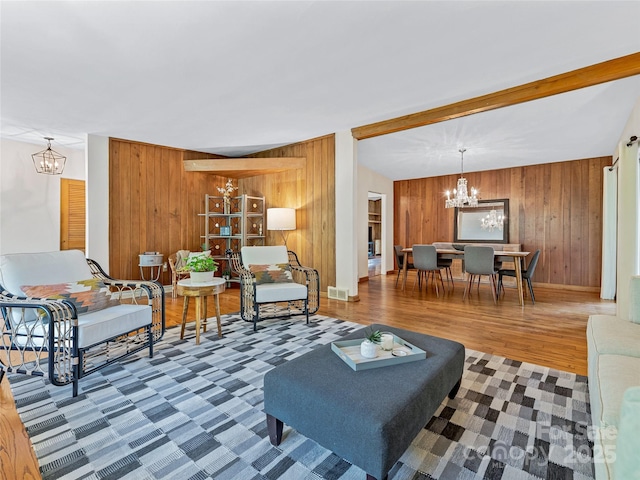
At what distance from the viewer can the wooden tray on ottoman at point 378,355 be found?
1566mm

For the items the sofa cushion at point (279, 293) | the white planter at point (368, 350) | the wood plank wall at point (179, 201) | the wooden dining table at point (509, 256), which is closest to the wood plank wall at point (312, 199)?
the wood plank wall at point (179, 201)

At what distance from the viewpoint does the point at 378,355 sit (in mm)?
1670

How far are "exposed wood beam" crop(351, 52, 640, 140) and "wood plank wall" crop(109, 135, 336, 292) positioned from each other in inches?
40.6

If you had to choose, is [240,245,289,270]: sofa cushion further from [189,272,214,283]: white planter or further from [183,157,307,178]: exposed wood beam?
[183,157,307,178]: exposed wood beam

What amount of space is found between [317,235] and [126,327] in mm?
3240

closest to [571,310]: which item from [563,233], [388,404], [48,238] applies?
[563,233]

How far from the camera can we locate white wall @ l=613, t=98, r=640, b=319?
3.29 m

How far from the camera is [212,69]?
2781mm

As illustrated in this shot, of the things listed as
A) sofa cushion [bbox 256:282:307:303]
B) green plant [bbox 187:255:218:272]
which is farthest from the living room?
green plant [bbox 187:255:218:272]

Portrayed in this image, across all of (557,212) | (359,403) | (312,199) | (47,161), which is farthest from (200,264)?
(557,212)

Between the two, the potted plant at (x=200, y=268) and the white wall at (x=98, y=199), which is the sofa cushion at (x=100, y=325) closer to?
the potted plant at (x=200, y=268)

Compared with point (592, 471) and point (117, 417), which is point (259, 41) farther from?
point (592, 471)

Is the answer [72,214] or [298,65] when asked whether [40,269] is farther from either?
[72,214]

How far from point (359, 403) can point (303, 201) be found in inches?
169
